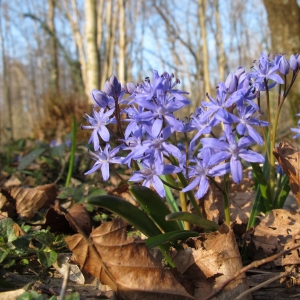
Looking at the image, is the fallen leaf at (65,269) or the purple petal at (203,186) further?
the fallen leaf at (65,269)

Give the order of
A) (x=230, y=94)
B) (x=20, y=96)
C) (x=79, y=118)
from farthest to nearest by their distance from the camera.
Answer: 1. (x=20, y=96)
2. (x=79, y=118)
3. (x=230, y=94)

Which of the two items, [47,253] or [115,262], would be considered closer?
[115,262]

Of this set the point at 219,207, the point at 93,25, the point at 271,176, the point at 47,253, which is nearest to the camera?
the point at 47,253

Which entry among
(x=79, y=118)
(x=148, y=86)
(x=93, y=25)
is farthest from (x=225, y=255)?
(x=93, y=25)

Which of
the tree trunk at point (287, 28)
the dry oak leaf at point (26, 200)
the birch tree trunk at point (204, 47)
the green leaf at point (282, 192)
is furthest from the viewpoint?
the tree trunk at point (287, 28)

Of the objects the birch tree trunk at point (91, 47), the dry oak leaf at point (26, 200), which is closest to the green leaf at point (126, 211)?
the dry oak leaf at point (26, 200)

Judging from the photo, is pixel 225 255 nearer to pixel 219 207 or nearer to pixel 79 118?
pixel 219 207

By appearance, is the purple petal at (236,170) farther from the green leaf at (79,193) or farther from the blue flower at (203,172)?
the green leaf at (79,193)
